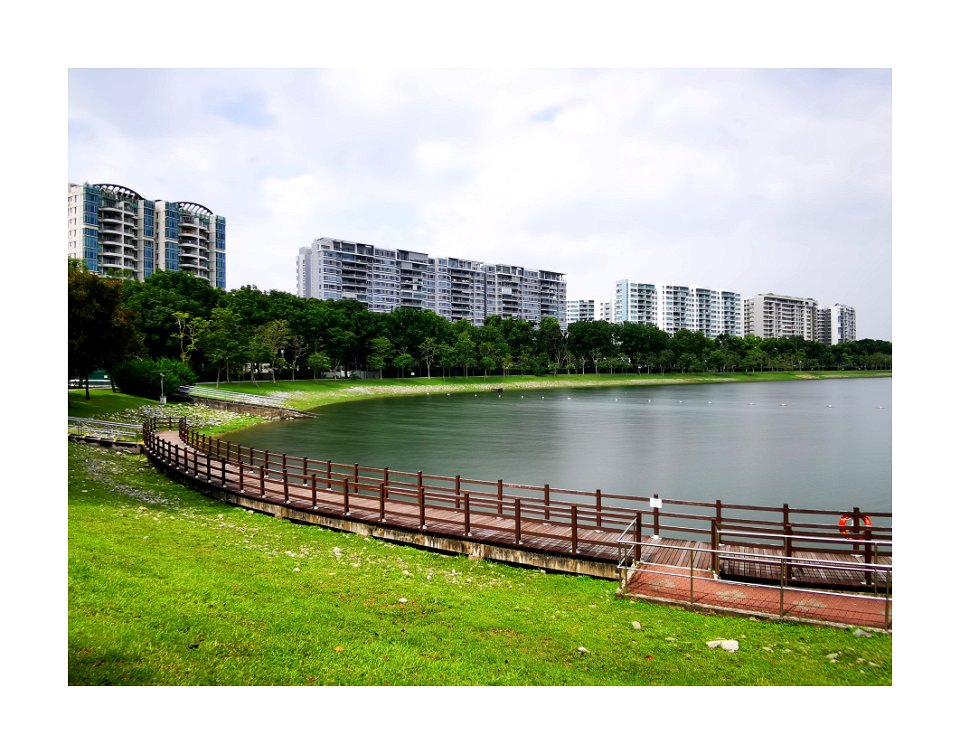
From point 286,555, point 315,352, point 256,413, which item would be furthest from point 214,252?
point 286,555

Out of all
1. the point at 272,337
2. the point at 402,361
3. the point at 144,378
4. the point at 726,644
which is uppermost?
the point at 272,337

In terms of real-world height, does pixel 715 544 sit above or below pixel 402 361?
below

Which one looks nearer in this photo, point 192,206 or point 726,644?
point 726,644

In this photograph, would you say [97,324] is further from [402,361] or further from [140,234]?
[140,234]

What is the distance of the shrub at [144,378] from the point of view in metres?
44.3

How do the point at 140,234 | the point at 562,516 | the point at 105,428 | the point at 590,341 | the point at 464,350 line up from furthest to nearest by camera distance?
1. the point at 590,341
2. the point at 140,234
3. the point at 464,350
4. the point at 105,428
5. the point at 562,516

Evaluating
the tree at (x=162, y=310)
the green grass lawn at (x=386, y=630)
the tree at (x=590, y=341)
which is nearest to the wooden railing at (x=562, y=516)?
the green grass lawn at (x=386, y=630)

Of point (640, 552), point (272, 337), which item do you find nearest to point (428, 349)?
point (272, 337)

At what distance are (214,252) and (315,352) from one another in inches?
2422

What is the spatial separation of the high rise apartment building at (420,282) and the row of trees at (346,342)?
39.1 m

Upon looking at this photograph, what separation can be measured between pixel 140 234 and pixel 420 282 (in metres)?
72.4

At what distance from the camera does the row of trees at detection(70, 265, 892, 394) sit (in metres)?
34.1

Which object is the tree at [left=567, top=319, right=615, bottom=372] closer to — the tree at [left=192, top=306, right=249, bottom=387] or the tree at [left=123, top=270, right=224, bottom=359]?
the tree at [left=123, top=270, right=224, bottom=359]

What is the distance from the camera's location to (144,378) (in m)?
45.0
